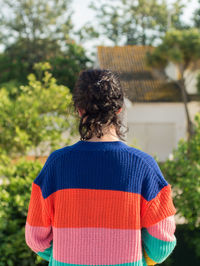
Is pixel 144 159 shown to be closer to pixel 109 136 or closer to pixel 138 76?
pixel 109 136

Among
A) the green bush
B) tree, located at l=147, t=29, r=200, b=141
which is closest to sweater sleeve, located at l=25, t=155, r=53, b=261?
the green bush

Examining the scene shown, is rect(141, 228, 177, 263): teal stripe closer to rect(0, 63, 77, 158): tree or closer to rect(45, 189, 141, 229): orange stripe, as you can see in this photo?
rect(45, 189, 141, 229): orange stripe

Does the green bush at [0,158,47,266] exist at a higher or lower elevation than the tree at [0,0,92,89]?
lower

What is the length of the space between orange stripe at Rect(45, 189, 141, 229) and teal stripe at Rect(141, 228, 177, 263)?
93 mm

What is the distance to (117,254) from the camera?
1557 millimetres

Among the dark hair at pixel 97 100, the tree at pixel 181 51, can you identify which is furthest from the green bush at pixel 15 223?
the tree at pixel 181 51

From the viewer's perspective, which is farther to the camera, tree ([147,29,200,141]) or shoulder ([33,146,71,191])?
tree ([147,29,200,141])

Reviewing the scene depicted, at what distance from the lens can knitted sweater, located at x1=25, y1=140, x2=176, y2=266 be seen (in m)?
1.56

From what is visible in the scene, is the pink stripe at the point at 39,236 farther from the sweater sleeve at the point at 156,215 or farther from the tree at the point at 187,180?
the tree at the point at 187,180

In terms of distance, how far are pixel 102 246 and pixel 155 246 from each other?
0.72 ft

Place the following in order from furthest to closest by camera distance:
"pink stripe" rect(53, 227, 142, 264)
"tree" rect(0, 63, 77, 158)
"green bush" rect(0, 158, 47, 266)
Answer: "tree" rect(0, 63, 77, 158) < "green bush" rect(0, 158, 47, 266) < "pink stripe" rect(53, 227, 142, 264)

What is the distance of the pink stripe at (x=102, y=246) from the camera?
155cm

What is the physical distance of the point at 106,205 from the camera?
5.14 feet

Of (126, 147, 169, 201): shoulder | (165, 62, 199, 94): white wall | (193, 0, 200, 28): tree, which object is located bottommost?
(126, 147, 169, 201): shoulder
